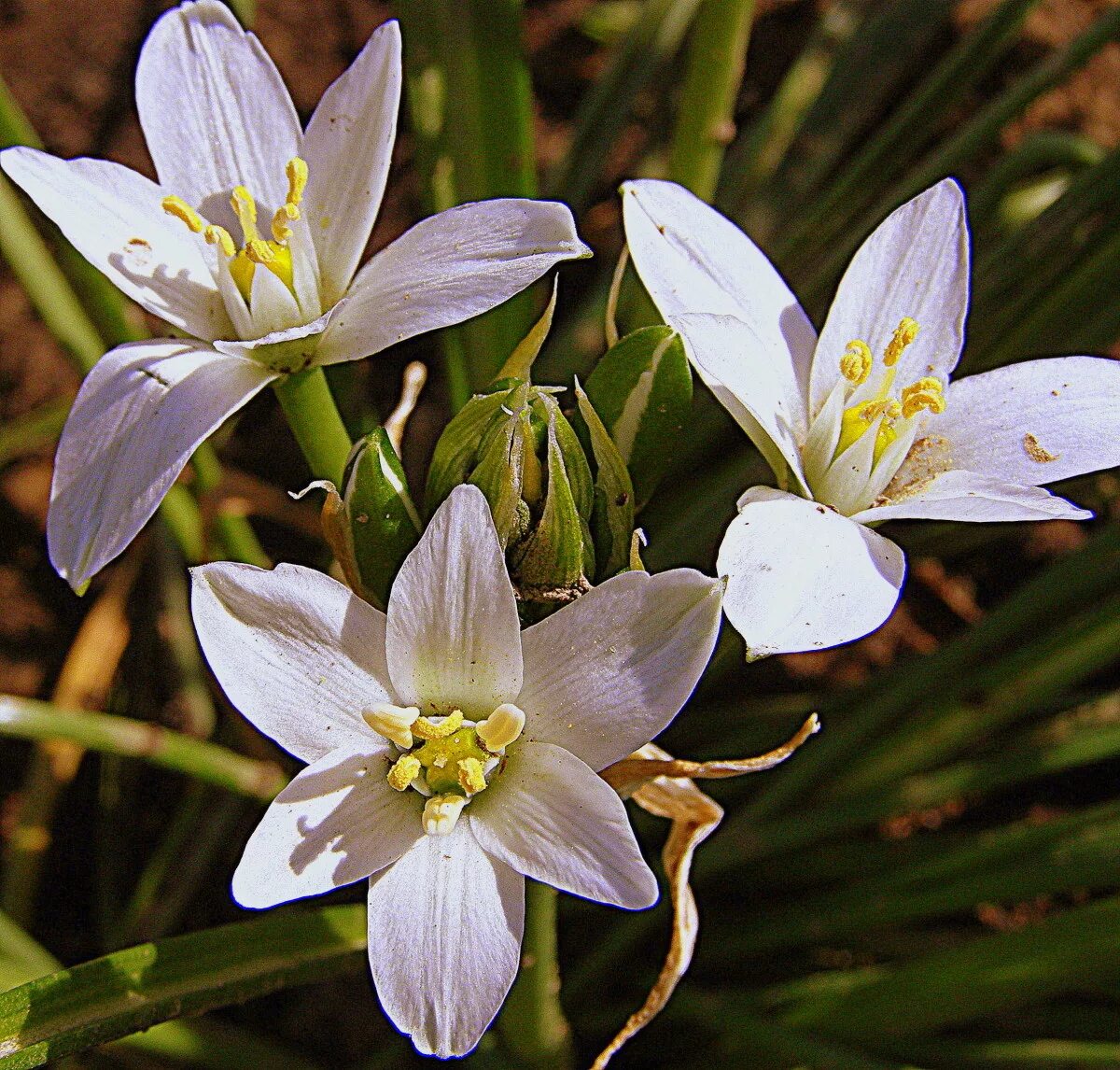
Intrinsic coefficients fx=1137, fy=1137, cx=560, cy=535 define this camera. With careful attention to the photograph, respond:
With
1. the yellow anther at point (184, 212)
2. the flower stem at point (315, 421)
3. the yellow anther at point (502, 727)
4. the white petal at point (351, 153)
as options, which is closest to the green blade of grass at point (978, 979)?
the yellow anther at point (502, 727)

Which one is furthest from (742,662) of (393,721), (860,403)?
(393,721)

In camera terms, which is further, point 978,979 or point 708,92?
point 708,92

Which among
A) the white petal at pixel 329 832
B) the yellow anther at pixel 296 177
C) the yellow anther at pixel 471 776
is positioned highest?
the yellow anther at pixel 296 177

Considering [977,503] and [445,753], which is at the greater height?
[977,503]

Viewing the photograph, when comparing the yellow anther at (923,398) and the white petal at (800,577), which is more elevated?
the yellow anther at (923,398)

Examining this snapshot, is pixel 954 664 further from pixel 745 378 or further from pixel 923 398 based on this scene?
pixel 745 378

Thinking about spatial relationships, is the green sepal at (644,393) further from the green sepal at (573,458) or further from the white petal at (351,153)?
the white petal at (351,153)
